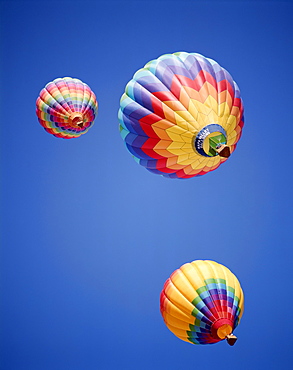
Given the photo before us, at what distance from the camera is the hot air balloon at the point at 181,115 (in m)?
5.68

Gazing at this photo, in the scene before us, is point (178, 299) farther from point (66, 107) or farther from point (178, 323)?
point (66, 107)

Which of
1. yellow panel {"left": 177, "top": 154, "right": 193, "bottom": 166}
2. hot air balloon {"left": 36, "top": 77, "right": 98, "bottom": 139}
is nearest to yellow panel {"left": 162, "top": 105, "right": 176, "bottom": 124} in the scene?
yellow panel {"left": 177, "top": 154, "right": 193, "bottom": 166}

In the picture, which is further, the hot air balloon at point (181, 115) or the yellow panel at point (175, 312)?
the yellow panel at point (175, 312)

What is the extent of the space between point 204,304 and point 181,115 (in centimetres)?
333

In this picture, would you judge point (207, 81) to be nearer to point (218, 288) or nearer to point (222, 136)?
point (222, 136)

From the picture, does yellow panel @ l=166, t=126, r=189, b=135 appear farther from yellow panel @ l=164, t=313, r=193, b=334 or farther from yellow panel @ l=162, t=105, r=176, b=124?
yellow panel @ l=164, t=313, r=193, b=334

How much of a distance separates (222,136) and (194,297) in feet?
9.75

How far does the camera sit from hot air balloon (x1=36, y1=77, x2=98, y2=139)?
340 inches

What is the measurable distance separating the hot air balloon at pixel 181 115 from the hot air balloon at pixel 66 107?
245 cm

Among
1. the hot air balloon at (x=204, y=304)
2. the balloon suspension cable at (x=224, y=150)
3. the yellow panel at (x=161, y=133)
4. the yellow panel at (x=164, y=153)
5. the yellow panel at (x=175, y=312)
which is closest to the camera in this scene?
the balloon suspension cable at (x=224, y=150)

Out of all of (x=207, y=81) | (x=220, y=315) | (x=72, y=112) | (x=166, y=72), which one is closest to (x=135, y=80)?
(x=166, y=72)

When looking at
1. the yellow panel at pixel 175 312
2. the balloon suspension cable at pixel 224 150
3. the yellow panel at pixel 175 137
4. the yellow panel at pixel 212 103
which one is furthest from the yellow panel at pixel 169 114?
the yellow panel at pixel 175 312

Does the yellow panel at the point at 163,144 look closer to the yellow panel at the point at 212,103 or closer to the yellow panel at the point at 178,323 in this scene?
the yellow panel at the point at 212,103

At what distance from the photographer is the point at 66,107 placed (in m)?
8.63
